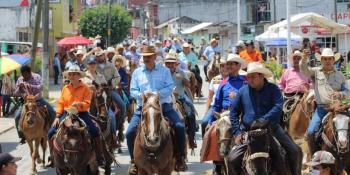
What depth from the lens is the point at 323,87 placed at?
1257 centimetres

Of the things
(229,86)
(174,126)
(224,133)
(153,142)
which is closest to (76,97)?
(174,126)

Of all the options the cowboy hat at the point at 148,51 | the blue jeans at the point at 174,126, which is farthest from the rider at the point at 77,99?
the cowboy hat at the point at 148,51

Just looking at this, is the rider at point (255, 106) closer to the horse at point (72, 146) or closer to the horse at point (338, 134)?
the horse at point (338, 134)

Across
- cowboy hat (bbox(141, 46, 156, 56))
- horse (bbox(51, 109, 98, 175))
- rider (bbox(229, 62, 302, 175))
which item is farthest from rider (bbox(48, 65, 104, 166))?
rider (bbox(229, 62, 302, 175))

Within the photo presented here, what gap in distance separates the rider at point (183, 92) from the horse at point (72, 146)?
339cm

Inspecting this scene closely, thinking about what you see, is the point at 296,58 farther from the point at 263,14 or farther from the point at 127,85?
the point at 263,14

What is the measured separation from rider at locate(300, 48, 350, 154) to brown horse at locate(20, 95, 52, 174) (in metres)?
5.91

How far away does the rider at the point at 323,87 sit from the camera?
1224 centimetres

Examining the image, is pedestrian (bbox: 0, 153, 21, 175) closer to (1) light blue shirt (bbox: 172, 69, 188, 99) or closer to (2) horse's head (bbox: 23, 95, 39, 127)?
(2) horse's head (bbox: 23, 95, 39, 127)

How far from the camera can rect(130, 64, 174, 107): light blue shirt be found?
12.0 m

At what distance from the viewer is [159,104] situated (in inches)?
445

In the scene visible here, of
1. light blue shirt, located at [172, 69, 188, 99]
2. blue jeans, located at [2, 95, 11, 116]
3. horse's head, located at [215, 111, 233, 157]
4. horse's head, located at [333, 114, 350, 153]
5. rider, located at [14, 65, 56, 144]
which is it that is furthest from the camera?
blue jeans, located at [2, 95, 11, 116]

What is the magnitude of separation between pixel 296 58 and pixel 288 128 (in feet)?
4.89

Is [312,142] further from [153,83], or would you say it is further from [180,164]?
[153,83]
